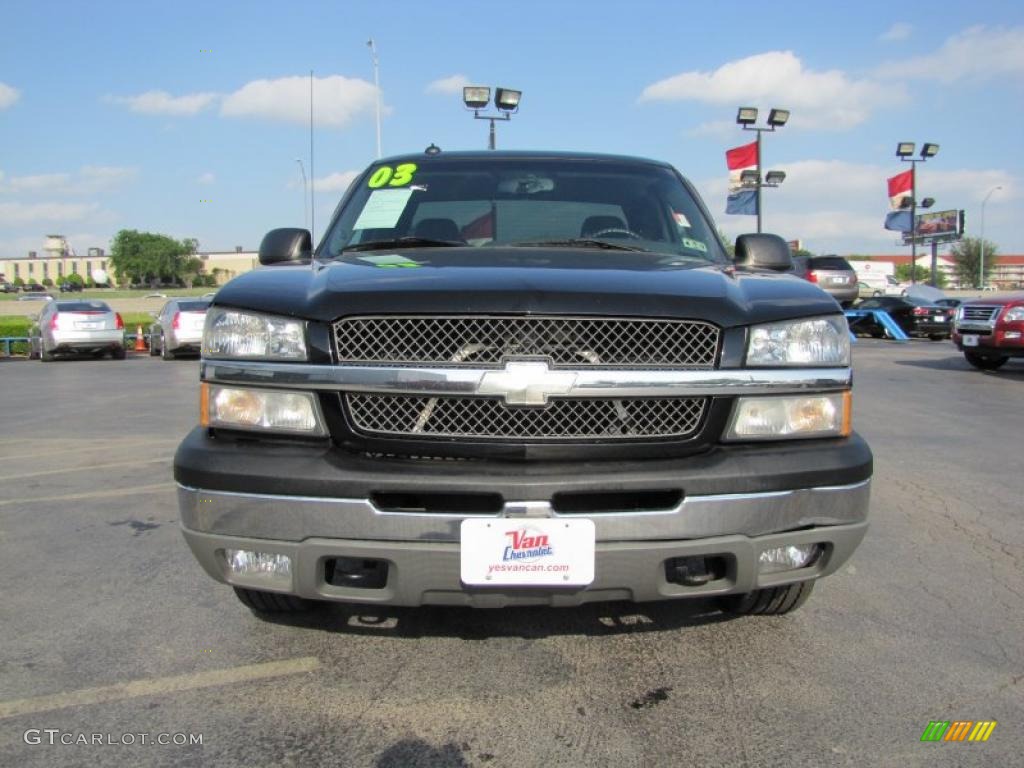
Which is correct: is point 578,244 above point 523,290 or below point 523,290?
above

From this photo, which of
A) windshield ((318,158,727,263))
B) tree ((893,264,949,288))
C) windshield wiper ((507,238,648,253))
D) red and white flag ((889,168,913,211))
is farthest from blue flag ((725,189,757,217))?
tree ((893,264,949,288))

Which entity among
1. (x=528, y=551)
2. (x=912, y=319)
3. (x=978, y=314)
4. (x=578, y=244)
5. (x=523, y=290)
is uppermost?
(x=578, y=244)

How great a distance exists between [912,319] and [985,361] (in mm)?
10717

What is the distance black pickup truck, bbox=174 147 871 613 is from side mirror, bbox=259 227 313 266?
906 millimetres

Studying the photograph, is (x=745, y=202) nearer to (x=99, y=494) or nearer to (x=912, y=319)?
(x=912, y=319)

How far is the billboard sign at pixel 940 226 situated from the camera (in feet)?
181

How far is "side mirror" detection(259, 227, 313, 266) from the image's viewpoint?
3629 millimetres

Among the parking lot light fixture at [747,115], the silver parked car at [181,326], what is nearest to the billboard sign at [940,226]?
the parking lot light fixture at [747,115]

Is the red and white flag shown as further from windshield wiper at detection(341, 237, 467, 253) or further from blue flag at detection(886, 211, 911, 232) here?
windshield wiper at detection(341, 237, 467, 253)

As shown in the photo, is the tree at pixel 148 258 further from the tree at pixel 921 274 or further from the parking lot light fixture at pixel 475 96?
the parking lot light fixture at pixel 475 96

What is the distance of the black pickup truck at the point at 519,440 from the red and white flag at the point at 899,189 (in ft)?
147

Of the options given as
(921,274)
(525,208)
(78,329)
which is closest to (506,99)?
(78,329)

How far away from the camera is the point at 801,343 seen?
8.82 ft

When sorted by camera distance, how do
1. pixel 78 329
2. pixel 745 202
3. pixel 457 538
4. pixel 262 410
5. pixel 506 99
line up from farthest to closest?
pixel 745 202 → pixel 78 329 → pixel 506 99 → pixel 262 410 → pixel 457 538
